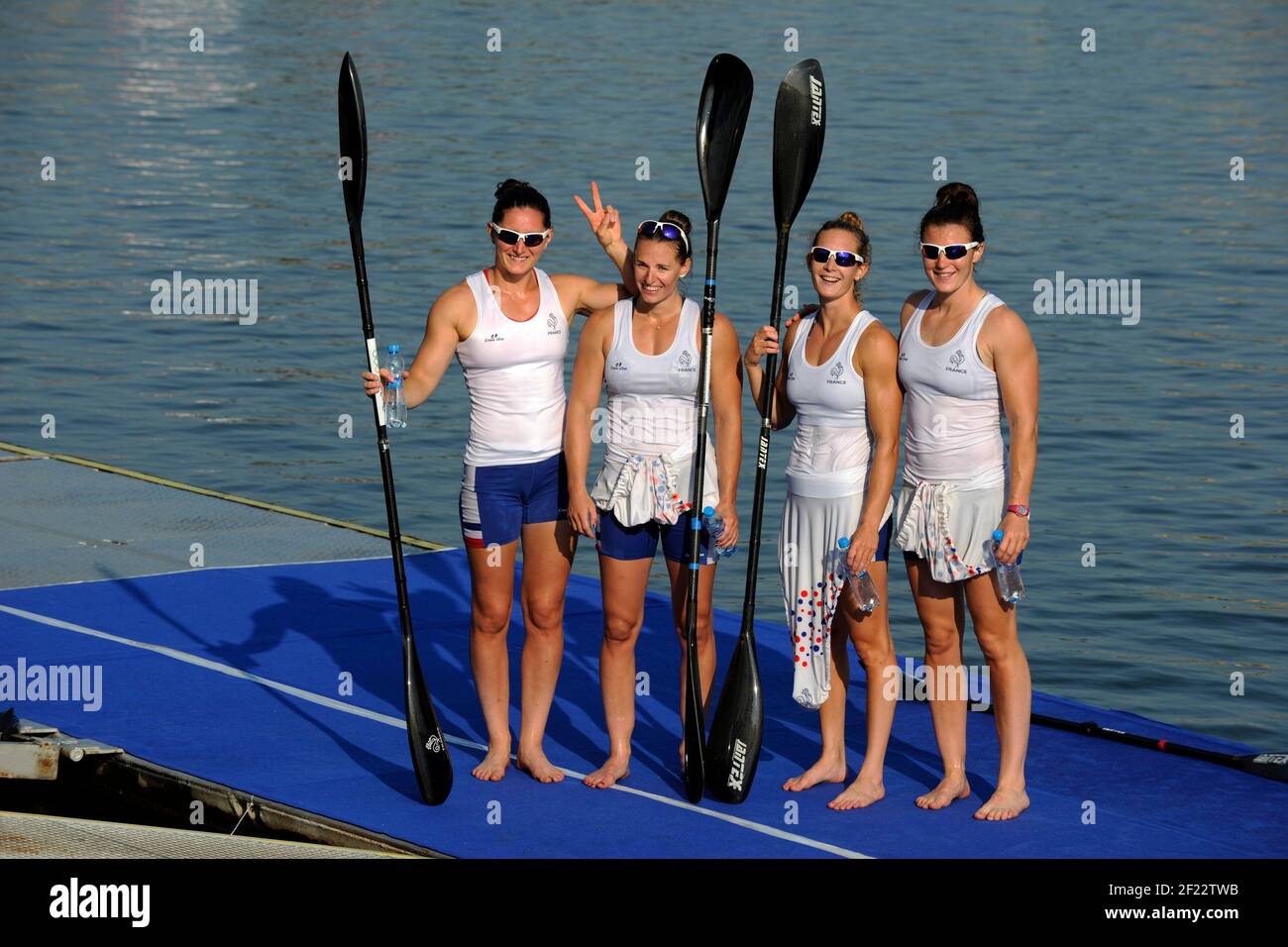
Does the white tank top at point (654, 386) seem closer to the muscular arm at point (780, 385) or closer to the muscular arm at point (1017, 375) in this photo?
the muscular arm at point (780, 385)

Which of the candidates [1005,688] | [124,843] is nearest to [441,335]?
[124,843]

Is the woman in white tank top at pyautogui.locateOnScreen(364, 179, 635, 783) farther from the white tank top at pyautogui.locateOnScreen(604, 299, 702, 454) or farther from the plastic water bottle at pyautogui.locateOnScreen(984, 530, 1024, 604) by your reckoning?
the plastic water bottle at pyautogui.locateOnScreen(984, 530, 1024, 604)

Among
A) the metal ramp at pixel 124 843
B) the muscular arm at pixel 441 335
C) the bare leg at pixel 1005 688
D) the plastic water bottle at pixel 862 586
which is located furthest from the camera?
the muscular arm at pixel 441 335

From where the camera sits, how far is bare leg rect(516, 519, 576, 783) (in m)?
7.54

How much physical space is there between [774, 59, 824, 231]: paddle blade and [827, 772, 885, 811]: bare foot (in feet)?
6.72

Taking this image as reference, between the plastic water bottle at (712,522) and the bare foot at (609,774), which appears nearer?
the plastic water bottle at (712,522)

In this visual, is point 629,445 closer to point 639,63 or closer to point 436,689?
point 436,689

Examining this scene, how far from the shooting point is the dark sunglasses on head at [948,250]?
6938 millimetres

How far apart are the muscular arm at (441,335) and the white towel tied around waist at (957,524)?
178 centimetres

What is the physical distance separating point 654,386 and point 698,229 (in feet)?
49.0

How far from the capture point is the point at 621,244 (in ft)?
24.8

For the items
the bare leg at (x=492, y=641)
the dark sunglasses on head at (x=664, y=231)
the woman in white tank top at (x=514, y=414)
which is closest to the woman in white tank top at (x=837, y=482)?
the dark sunglasses on head at (x=664, y=231)

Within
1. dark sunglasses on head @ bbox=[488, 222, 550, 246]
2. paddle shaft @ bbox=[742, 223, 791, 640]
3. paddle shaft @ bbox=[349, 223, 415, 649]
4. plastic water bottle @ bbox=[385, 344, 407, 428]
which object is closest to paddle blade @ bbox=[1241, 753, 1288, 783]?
paddle shaft @ bbox=[742, 223, 791, 640]
